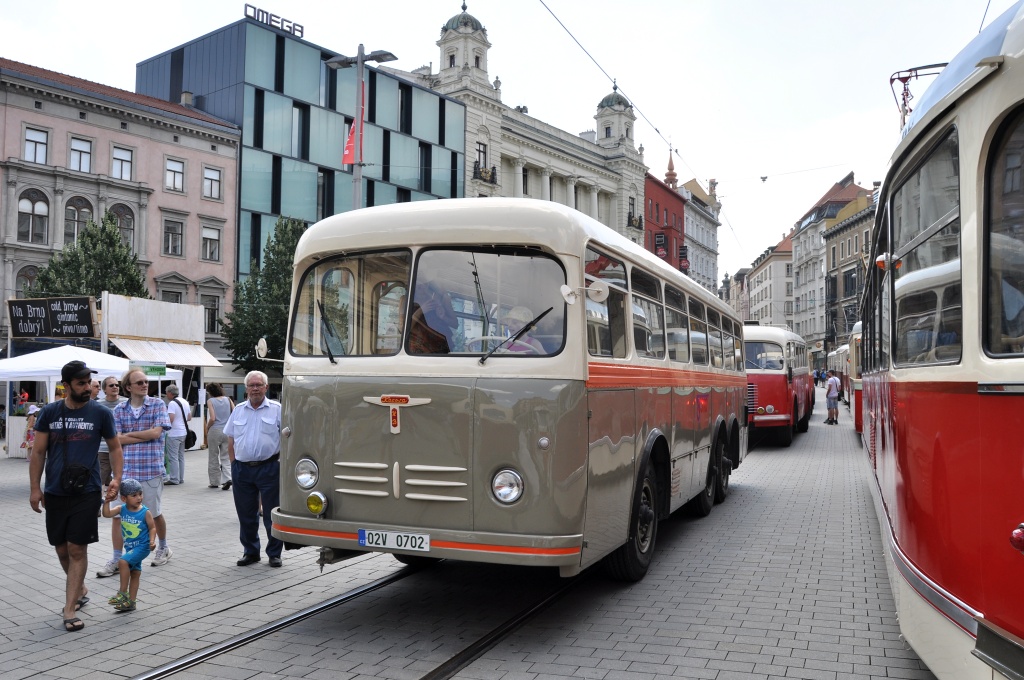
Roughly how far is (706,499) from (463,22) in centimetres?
4728

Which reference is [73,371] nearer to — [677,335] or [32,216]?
[677,335]

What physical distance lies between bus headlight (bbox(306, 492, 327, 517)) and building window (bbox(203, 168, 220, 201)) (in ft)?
124

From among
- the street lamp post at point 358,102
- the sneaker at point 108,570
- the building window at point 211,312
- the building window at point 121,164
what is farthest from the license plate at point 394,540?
the building window at point 211,312

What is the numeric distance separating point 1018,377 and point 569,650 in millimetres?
Result: 3474

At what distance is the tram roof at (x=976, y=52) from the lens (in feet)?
11.5

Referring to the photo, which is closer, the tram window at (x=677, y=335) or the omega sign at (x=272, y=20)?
the tram window at (x=677, y=335)

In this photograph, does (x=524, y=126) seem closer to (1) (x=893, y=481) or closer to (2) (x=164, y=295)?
(2) (x=164, y=295)

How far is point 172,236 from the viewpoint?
1558 inches

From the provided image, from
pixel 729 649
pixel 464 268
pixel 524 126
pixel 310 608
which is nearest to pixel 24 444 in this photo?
pixel 310 608

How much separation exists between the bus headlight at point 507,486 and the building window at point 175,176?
3756 centimetres

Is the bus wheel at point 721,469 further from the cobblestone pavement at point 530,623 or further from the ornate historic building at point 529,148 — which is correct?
the ornate historic building at point 529,148

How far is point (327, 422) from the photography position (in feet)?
21.0

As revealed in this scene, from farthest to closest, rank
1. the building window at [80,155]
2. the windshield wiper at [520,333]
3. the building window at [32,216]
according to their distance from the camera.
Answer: the building window at [80,155]
the building window at [32,216]
the windshield wiper at [520,333]

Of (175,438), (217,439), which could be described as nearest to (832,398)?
(217,439)
